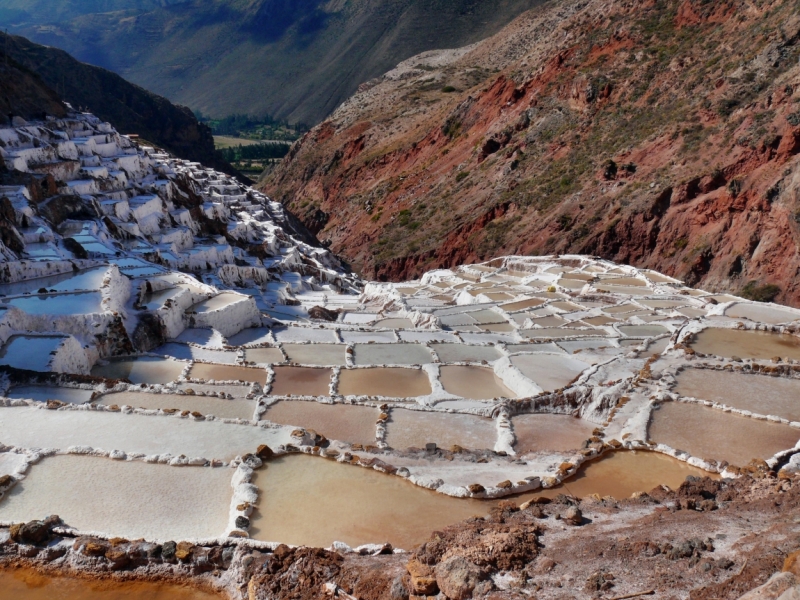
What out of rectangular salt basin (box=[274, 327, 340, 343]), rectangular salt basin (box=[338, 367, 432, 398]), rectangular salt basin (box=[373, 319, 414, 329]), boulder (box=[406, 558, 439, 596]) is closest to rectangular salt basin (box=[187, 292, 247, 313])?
rectangular salt basin (box=[274, 327, 340, 343])

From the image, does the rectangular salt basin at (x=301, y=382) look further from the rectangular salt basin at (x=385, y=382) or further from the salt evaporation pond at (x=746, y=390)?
the salt evaporation pond at (x=746, y=390)

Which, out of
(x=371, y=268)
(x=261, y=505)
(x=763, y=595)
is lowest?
(x=371, y=268)

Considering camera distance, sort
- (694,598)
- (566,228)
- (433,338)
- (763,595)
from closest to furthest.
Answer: (763,595) → (694,598) → (433,338) → (566,228)

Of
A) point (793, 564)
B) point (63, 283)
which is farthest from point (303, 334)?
point (793, 564)

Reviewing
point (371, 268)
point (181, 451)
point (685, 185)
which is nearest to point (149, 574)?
point (181, 451)

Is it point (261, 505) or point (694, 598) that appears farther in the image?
point (261, 505)

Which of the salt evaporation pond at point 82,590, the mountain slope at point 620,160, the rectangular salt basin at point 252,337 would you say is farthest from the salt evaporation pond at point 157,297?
the mountain slope at point 620,160

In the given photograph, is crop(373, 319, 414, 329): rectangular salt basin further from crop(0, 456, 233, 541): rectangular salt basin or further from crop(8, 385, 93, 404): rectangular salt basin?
crop(0, 456, 233, 541): rectangular salt basin

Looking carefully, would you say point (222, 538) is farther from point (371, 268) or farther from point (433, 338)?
point (371, 268)
